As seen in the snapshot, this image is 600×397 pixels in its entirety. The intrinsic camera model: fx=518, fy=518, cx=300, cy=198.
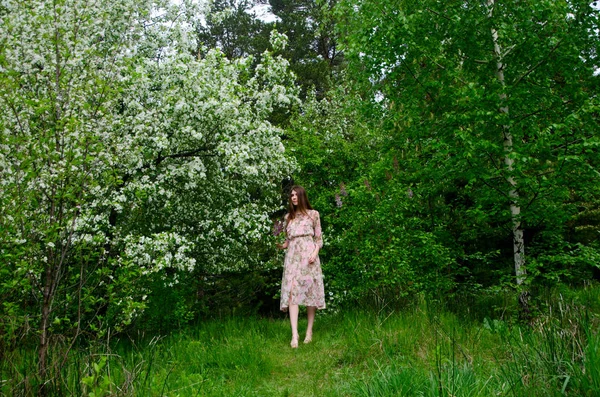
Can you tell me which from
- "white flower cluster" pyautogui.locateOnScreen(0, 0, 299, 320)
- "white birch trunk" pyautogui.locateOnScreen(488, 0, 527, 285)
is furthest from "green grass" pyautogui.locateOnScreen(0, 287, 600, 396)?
"white flower cluster" pyautogui.locateOnScreen(0, 0, 299, 320)

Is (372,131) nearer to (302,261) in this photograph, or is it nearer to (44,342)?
(302,261)

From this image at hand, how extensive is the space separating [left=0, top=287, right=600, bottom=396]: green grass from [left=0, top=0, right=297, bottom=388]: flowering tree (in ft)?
2.43

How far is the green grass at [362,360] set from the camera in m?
3.65

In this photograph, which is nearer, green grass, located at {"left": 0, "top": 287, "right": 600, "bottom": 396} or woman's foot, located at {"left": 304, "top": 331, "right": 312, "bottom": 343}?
green grass, located at {"left": 0, "top": 287, "right": 600, "bottom": 396}

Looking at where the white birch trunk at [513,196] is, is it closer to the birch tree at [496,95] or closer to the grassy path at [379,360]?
the birch tree at [496,95]

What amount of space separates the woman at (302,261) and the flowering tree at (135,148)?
84cm

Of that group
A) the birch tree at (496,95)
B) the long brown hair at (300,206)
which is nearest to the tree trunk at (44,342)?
the long brown hair at (300,206)

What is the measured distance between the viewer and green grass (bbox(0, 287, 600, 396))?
3.65 m

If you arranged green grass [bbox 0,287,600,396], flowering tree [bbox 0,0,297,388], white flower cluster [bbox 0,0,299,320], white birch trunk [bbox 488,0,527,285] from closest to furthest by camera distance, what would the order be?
green grass [bbox 0,287,600,396] → flowering tree [bbox 0,0,297,388] → white flower cluster [bbox 0,0,299,320] → white birch trunk [bbox 488,0,527,285]

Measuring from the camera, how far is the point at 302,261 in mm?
7113

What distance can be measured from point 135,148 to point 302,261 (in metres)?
2.74

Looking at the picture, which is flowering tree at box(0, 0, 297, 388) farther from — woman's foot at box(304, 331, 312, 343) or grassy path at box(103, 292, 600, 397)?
woman's foot at box(304, 331, 312, 343)

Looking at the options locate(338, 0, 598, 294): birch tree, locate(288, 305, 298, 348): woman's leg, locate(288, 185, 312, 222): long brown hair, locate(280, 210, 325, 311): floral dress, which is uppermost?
locate(338, 0, 598, 294): birch tree

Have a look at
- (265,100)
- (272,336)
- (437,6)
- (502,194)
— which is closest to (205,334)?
(272,336)
